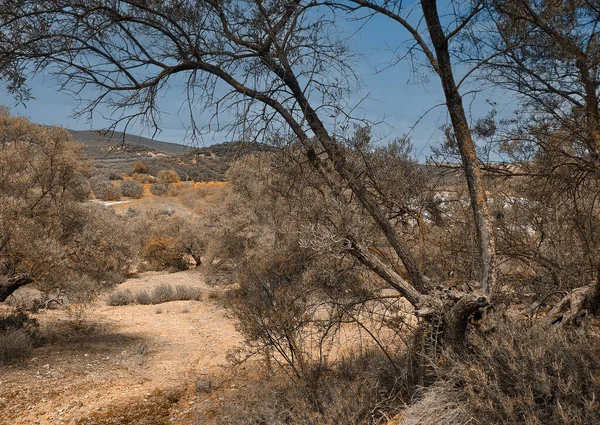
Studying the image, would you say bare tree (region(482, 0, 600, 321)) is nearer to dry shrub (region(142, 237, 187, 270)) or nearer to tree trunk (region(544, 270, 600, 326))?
tree trunk (region(544, 270, 600, 326))

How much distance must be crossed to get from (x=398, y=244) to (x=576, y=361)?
5.98ft

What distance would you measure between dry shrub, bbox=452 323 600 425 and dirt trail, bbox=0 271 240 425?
14.3ft

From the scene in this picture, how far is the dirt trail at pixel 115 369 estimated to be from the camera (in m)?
6.15

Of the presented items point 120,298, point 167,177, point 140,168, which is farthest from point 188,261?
point 140,168

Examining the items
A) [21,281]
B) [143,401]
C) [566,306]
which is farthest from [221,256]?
[566,306]

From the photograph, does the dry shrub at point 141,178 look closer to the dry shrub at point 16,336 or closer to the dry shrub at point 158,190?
the dry shrub at point 158,190

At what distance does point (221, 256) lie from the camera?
15953 millimetres

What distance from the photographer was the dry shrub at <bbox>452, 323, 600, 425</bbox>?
2820 millimetres

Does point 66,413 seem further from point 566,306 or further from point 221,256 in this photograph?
point 221,256

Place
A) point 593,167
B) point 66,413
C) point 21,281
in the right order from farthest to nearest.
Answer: point 21,281 → point 66,413 → point 593,167

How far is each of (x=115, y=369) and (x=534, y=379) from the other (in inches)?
287

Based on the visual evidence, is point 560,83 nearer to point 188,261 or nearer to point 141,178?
point 188,261

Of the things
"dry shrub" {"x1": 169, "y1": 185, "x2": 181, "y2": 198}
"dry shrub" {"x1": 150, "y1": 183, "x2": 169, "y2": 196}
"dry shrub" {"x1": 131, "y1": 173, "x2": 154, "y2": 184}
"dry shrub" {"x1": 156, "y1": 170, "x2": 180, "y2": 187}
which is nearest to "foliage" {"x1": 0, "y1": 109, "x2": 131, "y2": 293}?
"dry shrub" {"x1": 169, "y1": 185, "x2": 181, "y2": 198}

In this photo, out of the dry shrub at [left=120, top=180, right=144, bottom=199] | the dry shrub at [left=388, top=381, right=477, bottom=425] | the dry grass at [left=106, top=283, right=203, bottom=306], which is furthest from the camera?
the dry shrub at [left=120, top=180, right=144, bottom=199]
